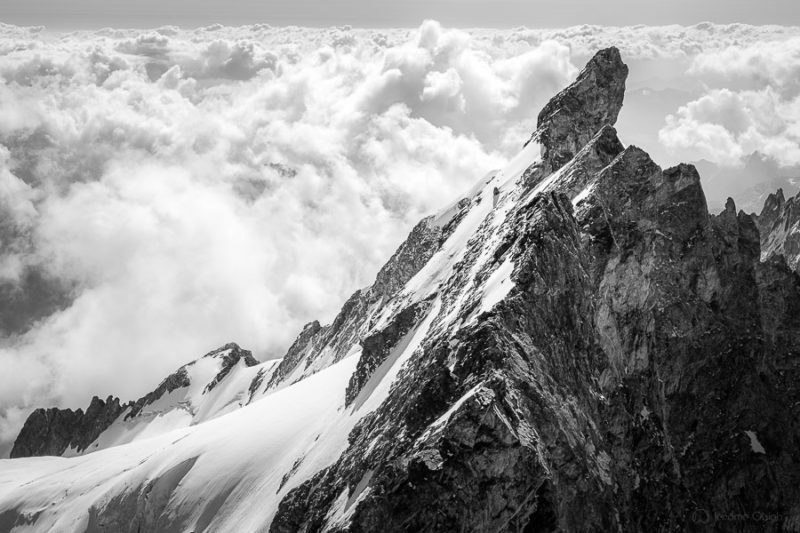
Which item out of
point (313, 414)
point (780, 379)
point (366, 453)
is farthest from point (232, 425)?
point (780, 379)

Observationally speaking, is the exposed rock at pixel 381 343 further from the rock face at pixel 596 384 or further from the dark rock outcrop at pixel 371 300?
the dark rock outcrop at pixel 371 300

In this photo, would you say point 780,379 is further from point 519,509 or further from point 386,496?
point 386,496

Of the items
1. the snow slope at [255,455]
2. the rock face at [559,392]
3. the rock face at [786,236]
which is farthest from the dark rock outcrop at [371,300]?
the rock face at [786,236]

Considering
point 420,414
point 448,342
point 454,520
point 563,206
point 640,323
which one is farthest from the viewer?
point 640,323

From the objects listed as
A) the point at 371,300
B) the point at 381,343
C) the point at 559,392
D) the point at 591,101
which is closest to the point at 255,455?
the point at 381,343

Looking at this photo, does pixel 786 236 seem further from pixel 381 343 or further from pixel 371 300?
pixel 381 343
